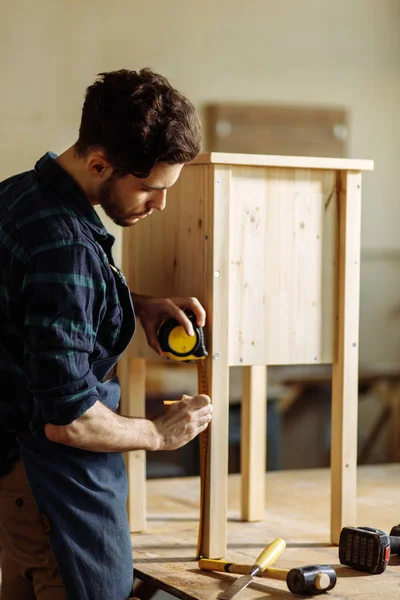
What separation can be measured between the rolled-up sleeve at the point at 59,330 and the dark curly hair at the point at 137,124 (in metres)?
0.20

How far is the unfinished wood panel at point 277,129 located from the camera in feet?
15.2

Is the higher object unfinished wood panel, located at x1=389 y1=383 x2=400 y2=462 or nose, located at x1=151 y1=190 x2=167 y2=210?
nose, located at x1=151 y1=190 x2=167 y2=210

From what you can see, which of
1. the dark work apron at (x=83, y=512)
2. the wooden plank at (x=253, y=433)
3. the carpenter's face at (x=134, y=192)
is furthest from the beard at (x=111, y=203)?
the wooden plank at (x=253, y=433)

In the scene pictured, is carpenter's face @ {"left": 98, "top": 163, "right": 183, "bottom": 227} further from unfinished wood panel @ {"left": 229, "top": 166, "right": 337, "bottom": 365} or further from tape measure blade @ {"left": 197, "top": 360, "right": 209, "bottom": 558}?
tape measure blade @ {"left": 197, "top": 360, "right": 209, "bottom": 558}

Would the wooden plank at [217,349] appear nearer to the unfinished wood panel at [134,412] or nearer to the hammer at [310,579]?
the hammer at [310,579]

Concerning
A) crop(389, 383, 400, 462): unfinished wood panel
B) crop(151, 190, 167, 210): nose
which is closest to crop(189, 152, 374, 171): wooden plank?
crop(151, 190, 167, 210): nose

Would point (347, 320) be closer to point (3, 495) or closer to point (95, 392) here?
point (95, 392)

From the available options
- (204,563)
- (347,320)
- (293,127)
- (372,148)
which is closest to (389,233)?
(372,148)

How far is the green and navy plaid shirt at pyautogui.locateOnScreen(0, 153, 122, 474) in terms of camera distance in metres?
1.63

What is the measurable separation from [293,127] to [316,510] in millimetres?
2608

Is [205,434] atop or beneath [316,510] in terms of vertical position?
atop

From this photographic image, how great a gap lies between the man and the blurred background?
2.31 metres

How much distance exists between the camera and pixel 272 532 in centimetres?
244

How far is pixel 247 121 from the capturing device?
4691 mm
